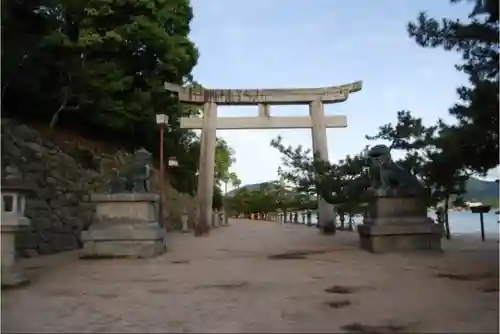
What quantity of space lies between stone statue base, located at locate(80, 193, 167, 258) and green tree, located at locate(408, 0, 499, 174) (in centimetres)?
494

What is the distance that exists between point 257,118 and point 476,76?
33.5 ft

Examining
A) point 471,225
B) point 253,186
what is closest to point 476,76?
point 471,225

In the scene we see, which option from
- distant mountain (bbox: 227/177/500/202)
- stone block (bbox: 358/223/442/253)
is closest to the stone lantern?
stone block (bbox: 358/223/442/253)

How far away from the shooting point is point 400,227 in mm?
9391

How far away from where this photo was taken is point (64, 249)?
1091 cm

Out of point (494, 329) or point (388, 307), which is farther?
point (388, 307)

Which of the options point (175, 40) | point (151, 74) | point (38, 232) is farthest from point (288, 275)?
point (175, 40)

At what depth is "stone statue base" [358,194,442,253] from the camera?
933 centimetres

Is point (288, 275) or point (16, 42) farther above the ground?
point (16, 42)

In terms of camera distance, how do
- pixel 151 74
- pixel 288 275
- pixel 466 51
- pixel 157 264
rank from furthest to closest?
pixel 151 74
pixel 157 264
pixel 466 51
pixel 288 275

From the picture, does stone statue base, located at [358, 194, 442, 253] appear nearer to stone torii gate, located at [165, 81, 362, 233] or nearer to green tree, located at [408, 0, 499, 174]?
green tree, located at [408, 0, 499, 174]

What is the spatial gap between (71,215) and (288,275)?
6.51m

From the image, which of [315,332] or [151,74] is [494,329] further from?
[151,74]

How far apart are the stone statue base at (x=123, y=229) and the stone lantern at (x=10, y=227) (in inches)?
107
